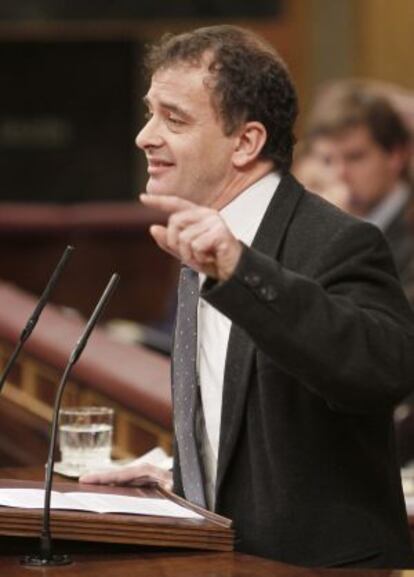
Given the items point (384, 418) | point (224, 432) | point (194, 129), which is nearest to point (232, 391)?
point (224, 432)

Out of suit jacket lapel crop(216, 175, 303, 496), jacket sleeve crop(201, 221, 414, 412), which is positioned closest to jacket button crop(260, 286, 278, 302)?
jacket sleeve crop(201, 221, 414, 412)

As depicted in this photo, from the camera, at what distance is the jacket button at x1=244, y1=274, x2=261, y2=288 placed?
7.08ft

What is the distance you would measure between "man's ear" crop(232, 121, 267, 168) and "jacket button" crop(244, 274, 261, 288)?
36 centimetres

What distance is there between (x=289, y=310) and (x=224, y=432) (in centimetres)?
31

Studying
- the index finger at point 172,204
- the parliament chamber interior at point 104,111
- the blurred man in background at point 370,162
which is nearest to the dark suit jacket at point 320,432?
the index finger at point 172,204

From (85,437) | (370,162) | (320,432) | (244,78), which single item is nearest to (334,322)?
(320,432)

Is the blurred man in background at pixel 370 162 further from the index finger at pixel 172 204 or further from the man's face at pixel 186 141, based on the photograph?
the index finger at pixel 172 204

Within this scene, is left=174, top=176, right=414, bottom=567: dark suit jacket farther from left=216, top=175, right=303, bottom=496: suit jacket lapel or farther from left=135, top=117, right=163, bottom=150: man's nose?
left=135, top=117, right=163, bottom=150: man's nose

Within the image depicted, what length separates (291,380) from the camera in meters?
2.39

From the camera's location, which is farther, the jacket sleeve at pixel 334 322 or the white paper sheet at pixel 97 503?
the white paper sheet at pixel 97 503

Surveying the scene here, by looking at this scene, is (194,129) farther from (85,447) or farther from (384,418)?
(85,447)

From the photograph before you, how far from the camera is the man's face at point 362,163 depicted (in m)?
5.31

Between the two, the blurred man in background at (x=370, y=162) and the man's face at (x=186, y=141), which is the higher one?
the blurred man in background at (x=370, y=162)

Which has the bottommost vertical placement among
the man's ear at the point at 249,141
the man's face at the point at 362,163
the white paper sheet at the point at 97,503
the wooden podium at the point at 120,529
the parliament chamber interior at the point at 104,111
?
the wooden podium at the point at 120,529
